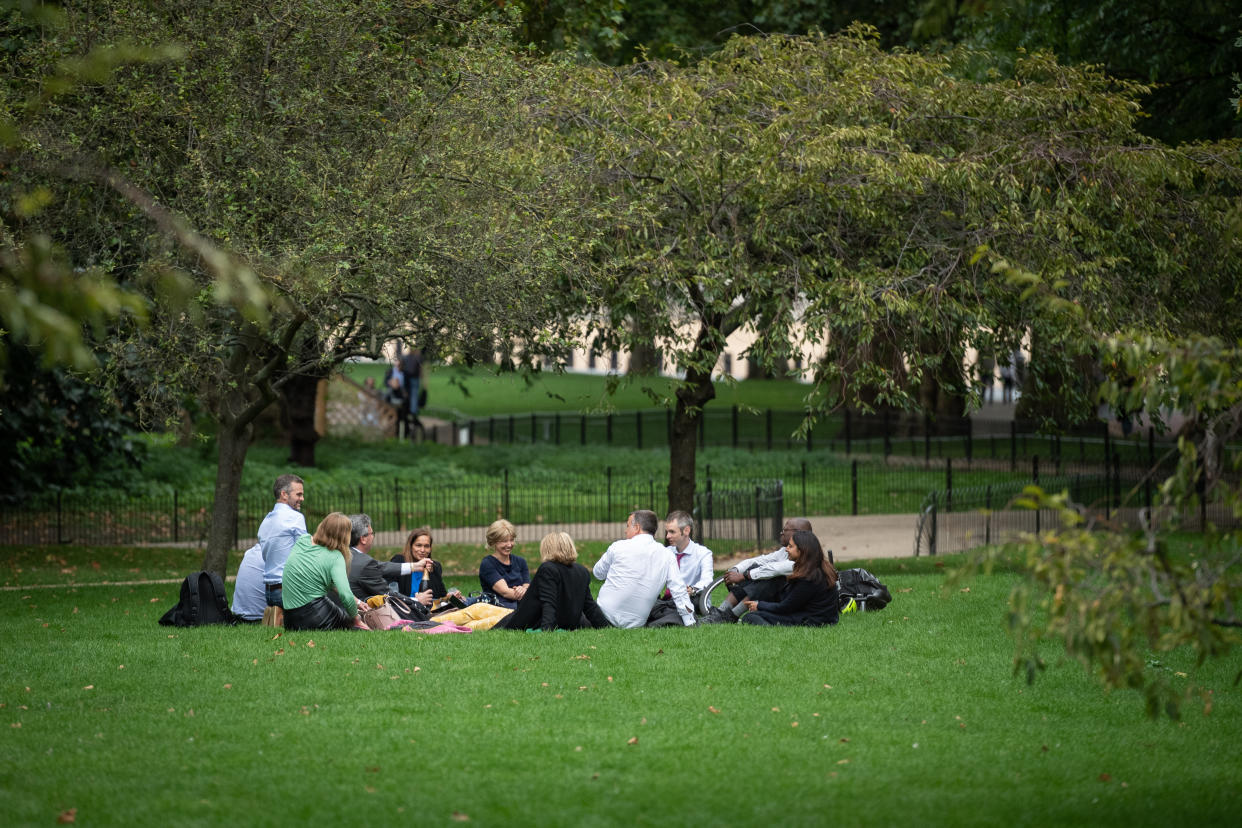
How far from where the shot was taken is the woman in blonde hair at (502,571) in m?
11.4

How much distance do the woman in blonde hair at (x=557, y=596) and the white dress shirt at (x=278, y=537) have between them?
1888 mm

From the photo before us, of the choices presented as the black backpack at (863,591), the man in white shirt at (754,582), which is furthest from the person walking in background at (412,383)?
the man in white shirt at (754,582)

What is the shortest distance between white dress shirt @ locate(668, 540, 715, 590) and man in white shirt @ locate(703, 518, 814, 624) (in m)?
0.32

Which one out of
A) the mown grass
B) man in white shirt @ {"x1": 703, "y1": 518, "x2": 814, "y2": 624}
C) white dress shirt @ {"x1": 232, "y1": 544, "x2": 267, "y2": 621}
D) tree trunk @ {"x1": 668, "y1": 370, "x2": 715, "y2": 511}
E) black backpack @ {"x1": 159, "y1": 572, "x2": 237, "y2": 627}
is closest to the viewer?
black backpack @ {"x1": 159, "y1": 572, "x2": 237, "y2": 627}

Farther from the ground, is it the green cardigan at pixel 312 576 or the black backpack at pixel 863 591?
the green cardigan at pixel 312 576

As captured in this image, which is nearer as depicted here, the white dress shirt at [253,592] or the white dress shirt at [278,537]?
the white dress shirt at [278,537]

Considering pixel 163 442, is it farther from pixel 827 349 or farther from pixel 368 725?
pixel 368 725

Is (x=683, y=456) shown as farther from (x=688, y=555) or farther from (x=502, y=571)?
(x=502, y=571)

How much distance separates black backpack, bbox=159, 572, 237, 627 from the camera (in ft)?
35.9

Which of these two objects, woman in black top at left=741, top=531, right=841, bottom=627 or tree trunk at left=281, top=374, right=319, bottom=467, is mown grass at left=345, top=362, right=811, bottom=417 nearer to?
tree trunk at left=281, top=374, right=319, bottom=467

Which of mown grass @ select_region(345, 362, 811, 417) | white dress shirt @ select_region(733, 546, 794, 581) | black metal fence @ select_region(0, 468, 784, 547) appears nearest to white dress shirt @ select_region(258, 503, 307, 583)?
white dress shirt @ select_region(733, 546, 794, 581)

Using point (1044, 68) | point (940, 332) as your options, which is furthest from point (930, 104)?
point (940, 332)

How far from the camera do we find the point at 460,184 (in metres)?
12.1

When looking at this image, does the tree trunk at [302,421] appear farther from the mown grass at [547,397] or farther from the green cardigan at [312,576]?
the green cardigan at [312,576]
